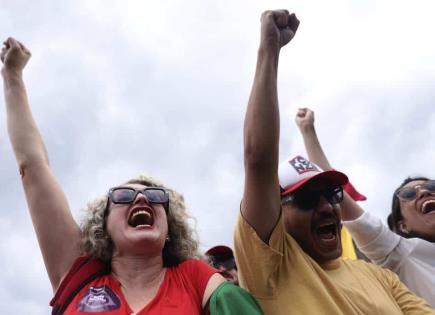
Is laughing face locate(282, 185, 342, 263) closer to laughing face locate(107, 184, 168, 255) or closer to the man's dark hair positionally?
laughing face locate(107, 184, 168, 255)

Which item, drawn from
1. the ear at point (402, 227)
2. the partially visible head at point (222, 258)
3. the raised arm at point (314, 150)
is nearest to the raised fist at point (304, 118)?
the raised arm at point (314, 150)

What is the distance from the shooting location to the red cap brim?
3.11m

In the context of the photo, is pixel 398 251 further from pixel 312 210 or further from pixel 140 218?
pixel 140 218

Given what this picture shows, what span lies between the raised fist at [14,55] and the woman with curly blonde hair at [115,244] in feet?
0.74

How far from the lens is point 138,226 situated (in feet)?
10.2

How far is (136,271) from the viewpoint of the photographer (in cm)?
302

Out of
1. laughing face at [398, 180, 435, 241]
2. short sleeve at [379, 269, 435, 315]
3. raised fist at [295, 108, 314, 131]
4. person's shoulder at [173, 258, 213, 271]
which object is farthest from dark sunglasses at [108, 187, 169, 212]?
laughing face at [398, 180, 435, 241]

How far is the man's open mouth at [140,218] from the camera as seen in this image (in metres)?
3.20

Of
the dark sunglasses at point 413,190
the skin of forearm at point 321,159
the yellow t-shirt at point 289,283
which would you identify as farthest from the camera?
the dark sunglasses at point 413,190

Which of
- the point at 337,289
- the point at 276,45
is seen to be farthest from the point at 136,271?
the point at 276,45

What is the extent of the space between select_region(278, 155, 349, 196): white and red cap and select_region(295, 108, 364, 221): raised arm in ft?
Result: 3.15

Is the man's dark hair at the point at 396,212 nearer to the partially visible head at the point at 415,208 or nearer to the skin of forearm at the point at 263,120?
the partially visible head at the point at 415,208

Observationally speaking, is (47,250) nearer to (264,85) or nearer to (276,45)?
(264,85)

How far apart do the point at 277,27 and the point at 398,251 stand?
6.46 feet
